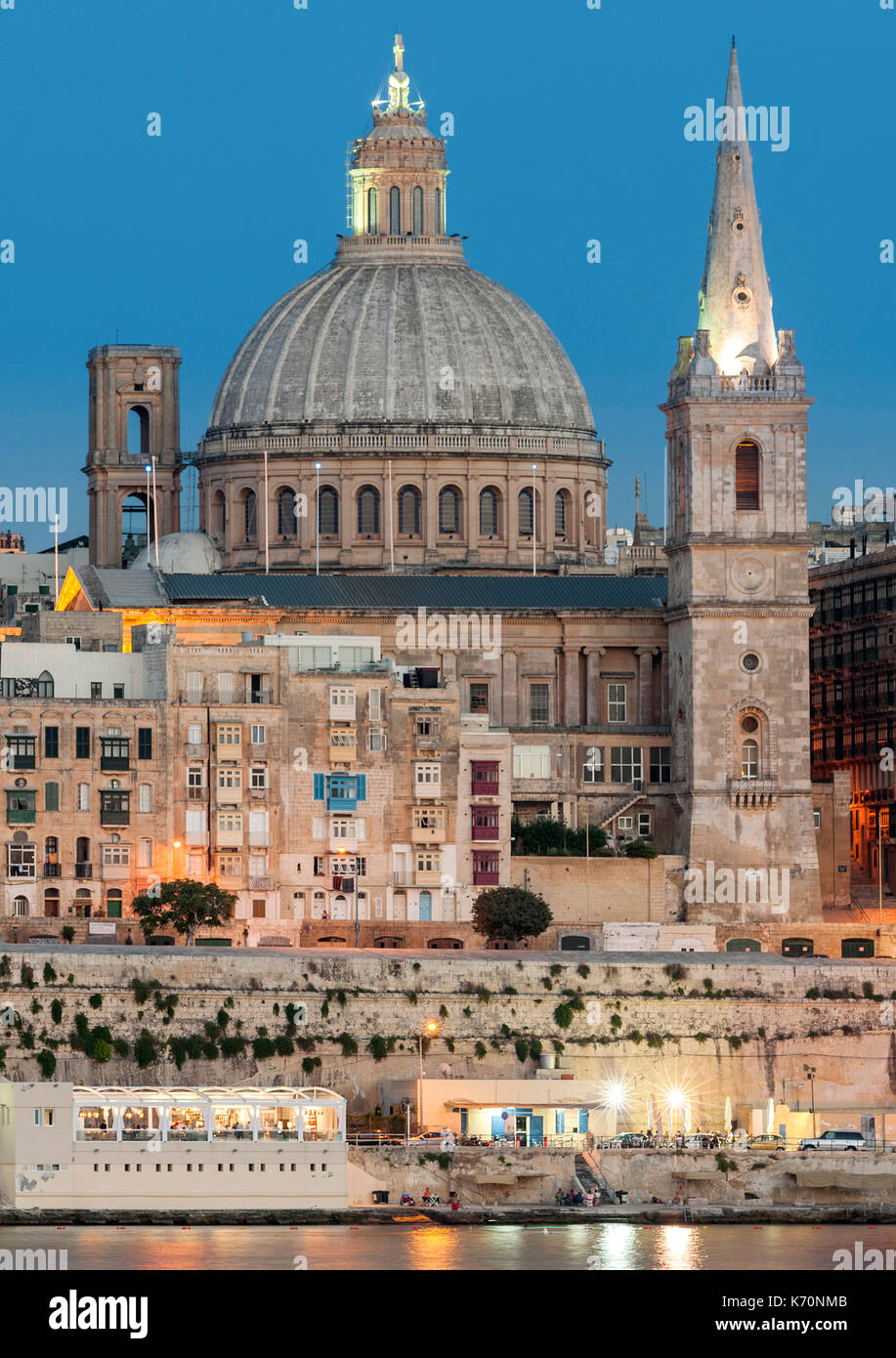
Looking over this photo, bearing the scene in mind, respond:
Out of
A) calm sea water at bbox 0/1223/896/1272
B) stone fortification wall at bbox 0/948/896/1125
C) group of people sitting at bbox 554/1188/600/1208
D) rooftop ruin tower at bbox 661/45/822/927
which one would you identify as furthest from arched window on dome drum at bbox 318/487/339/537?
calm sea water at bbox 0/1223/896/1272

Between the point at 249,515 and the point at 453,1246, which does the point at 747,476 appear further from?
the point at 453,1246

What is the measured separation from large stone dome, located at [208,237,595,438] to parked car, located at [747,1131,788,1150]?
4006cm

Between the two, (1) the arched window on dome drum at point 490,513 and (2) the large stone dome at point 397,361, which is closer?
(2) the large stone dome at point 397,361

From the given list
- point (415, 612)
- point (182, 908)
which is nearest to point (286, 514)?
point (415, 612)

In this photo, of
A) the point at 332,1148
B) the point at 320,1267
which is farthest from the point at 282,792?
the point at 320,1267

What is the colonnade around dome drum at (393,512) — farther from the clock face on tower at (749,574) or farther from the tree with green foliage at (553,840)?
the tree with green foliage at (553,840)

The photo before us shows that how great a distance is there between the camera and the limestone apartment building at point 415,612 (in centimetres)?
11894

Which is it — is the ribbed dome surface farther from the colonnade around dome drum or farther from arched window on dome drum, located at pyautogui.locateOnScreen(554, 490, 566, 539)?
arched window on dome drum, located at pyautogui.locateOnScreen(554, 490, 566, 539)

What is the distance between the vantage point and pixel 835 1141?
342ft

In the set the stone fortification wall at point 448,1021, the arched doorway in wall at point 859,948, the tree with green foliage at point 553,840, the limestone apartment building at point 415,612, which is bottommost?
the stone fortification wall at point 448,1021

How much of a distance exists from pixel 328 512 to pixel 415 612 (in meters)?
11.0

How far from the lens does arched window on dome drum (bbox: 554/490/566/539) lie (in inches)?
5640

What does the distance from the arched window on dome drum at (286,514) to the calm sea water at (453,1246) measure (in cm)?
4596

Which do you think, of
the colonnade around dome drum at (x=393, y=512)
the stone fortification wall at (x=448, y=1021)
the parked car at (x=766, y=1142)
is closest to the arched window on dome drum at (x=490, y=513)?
the colonnade around dome drum at (x=393, y=512)
